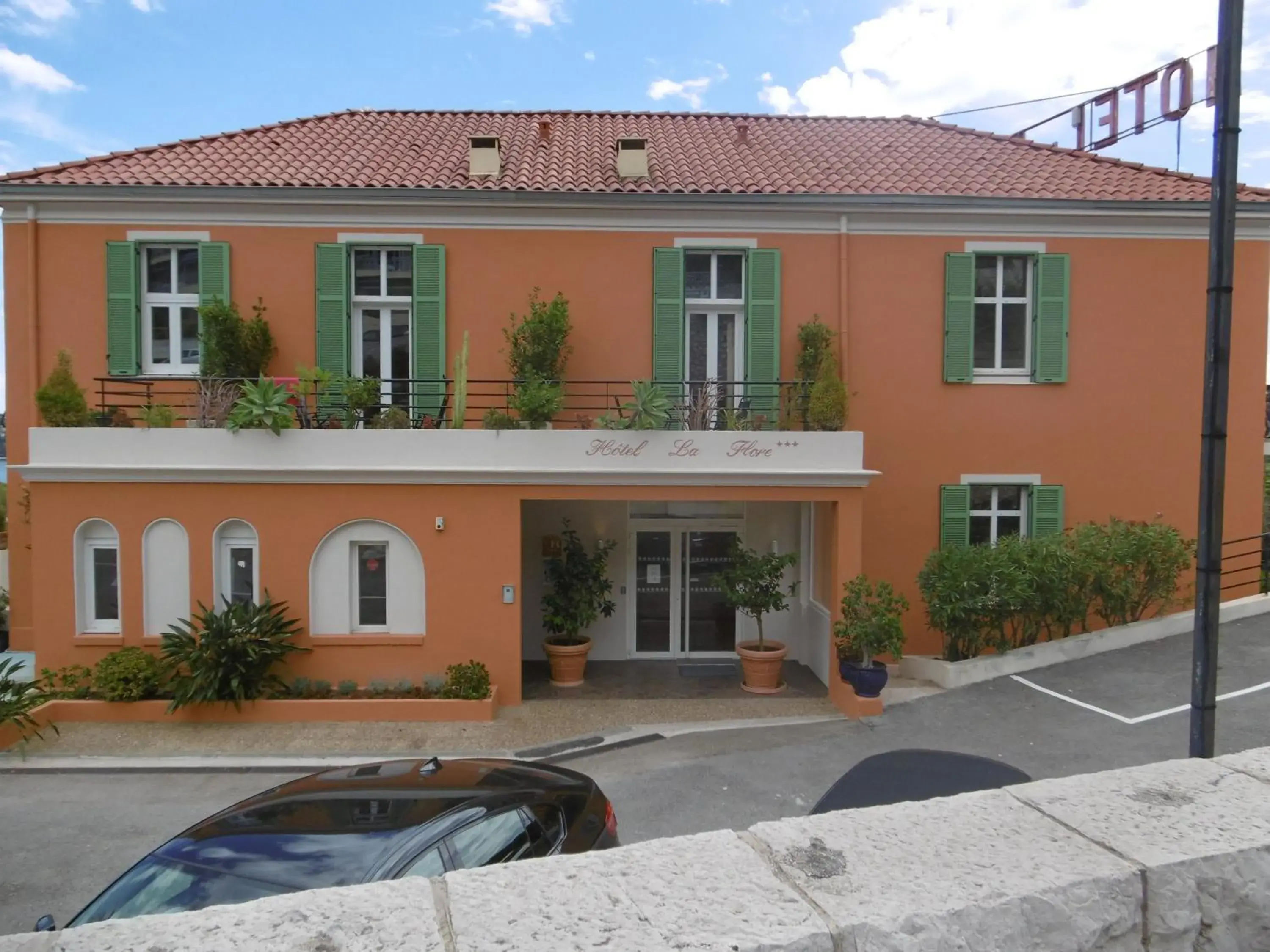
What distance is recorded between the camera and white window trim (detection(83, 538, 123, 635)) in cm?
1027

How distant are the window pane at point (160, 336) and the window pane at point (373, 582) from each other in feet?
15.0

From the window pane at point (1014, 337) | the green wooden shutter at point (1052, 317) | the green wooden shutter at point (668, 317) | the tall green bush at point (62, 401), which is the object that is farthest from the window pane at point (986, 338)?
the tall green bush at point (62, 401)

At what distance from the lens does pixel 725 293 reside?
40.0ft

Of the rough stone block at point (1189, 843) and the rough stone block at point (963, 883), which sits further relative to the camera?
the rough stone block at point (1189, 843)

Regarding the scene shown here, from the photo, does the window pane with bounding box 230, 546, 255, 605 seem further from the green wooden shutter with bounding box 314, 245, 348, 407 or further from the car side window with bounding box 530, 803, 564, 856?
the car side window with bounding box 530, 803, 564, 856

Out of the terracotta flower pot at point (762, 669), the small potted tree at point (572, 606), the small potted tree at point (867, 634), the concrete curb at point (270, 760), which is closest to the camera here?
the concrete curb at point (270, 760)

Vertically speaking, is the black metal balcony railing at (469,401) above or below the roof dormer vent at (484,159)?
below

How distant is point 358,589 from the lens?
10.5 metres

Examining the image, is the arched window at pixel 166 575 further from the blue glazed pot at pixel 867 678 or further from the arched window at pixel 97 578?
the blue glazed pot at pixel 867 678

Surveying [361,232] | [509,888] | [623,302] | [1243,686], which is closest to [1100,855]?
[509,888]

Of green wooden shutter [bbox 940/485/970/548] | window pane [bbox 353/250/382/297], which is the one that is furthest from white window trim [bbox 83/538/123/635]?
green wooden shutter [bbox 940/485/970/548]

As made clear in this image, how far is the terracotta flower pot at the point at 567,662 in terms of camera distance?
11.2m

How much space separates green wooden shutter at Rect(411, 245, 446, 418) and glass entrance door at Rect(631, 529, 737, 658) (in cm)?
389

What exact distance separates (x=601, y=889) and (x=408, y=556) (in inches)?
360
